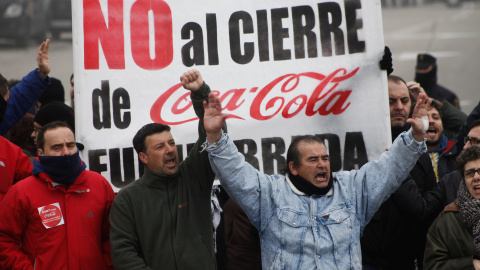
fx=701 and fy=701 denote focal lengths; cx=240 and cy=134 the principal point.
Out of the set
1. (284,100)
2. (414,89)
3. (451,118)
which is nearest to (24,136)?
(284,100)

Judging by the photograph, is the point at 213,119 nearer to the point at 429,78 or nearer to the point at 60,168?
the point at 60,168

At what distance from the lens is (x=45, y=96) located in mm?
5758

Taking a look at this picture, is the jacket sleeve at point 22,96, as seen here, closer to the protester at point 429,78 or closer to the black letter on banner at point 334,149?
the black letter on banner at point 334,149

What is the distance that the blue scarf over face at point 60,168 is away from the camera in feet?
12.6

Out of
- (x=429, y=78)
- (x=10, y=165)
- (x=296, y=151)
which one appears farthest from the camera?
(x=429, y=78)

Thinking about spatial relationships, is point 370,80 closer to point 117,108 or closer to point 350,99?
point 350,99

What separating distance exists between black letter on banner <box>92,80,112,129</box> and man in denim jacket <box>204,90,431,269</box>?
116cm

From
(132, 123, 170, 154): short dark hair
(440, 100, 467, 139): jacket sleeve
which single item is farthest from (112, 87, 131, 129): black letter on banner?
(440, 100, 467, 139): jacket sleeve

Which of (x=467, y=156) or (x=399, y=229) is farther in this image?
(x=399, y=229)

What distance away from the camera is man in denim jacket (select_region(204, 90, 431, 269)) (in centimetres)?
373

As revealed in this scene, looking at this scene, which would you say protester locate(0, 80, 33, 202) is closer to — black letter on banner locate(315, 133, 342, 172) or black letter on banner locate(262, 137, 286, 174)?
black letter on banner locate(262, 137, 286, 174)

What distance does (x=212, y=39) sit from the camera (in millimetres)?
4758

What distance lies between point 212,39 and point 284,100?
0.64 meters

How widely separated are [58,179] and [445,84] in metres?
10.2
